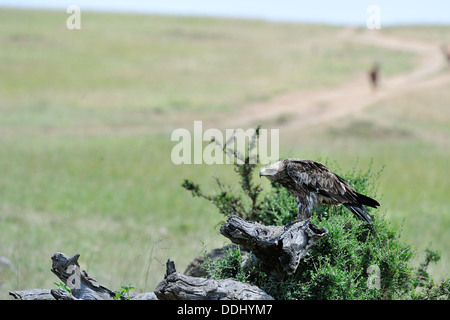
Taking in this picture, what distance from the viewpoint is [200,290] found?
13.7 ft

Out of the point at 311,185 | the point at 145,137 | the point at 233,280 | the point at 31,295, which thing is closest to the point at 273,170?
the point at 311,185

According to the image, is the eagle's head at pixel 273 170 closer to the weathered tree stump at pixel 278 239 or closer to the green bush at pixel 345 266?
the weathered tree stump at pixel 278 239

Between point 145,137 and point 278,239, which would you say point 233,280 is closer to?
point 278,239

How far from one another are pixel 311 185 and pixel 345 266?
0.76m

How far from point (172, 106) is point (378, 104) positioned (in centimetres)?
1176

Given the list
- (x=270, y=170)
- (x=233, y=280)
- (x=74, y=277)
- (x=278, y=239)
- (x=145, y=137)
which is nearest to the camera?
(x=278, y=239)

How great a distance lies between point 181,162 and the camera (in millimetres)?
20828

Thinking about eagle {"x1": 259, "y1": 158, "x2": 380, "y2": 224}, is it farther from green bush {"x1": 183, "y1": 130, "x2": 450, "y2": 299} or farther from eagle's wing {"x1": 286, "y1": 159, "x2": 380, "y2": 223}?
green bush {"x1": 183, "y1": 130, "x2": 450, "y2": 299}

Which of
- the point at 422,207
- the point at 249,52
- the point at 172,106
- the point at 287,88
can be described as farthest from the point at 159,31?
the point at 422,207

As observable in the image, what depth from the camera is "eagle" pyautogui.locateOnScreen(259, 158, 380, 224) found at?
4.63 meters

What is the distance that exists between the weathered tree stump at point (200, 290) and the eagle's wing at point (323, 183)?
0.90m

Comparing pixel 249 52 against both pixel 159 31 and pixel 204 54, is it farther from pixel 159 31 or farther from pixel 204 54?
pixel 159 31

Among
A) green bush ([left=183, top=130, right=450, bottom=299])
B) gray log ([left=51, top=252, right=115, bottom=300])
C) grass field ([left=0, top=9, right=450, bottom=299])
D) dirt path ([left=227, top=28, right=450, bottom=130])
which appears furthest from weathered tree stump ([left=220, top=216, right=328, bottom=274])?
dirt path ([left=227, top=28, right=450, bottom=130])

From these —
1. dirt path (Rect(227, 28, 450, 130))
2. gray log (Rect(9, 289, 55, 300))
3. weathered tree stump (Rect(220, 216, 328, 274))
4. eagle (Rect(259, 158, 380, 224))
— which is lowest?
gray log (Rect(9, 289, 55, 300))
